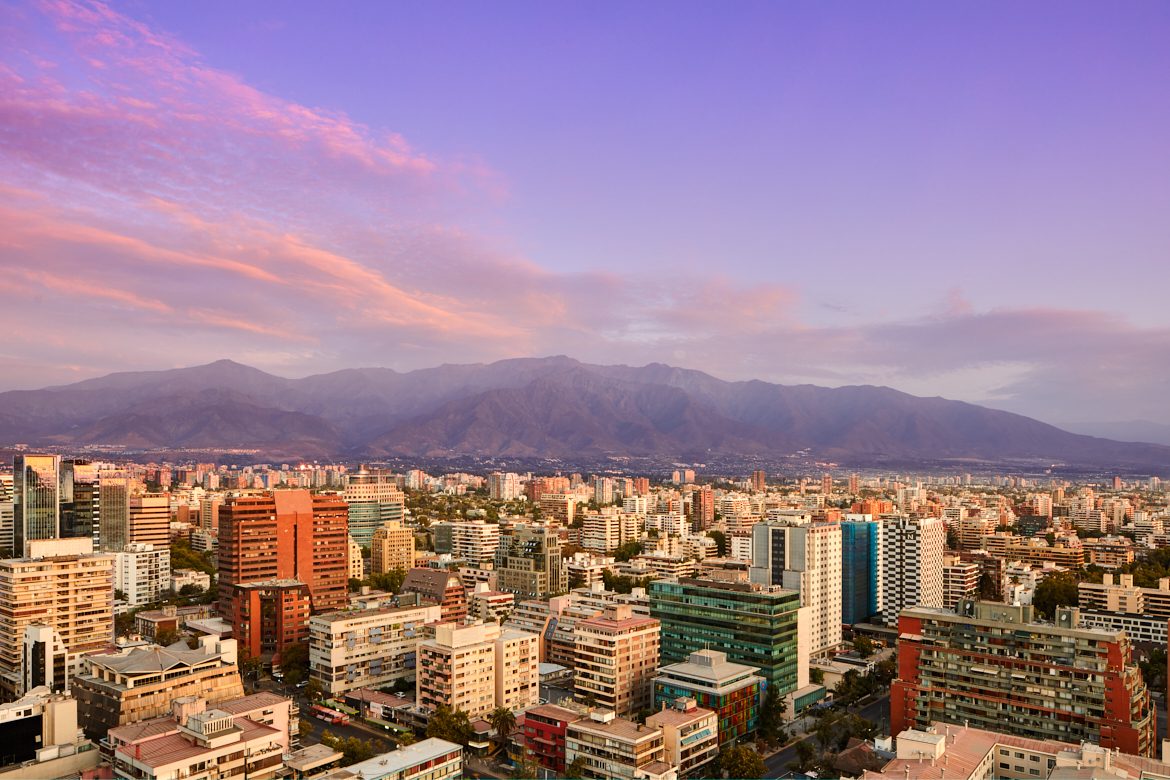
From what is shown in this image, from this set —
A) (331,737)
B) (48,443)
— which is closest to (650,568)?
(331,737)

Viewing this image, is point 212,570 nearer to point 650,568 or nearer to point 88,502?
point 88,502

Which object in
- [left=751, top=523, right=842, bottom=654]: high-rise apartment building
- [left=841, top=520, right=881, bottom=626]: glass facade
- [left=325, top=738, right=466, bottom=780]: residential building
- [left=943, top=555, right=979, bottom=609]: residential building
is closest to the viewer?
[left=325, top=738, right=466, bottom=780]: residential building

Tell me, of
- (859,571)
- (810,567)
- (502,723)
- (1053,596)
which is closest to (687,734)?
(502,723)

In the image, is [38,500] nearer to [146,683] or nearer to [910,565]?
[146,683]

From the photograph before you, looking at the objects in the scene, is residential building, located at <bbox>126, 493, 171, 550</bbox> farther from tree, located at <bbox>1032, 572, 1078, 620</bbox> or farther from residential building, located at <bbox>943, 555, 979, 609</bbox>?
tree, located at <bbox>1032, 572, 1078, 620</bbox>

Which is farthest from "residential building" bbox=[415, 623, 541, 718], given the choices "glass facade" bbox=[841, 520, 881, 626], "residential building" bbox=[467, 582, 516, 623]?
"glass facade" bbox=[841, 520, 881, 626]

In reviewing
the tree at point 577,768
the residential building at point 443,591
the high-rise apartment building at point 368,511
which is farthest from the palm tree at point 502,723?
the high-rise apartment building at point 368,511
